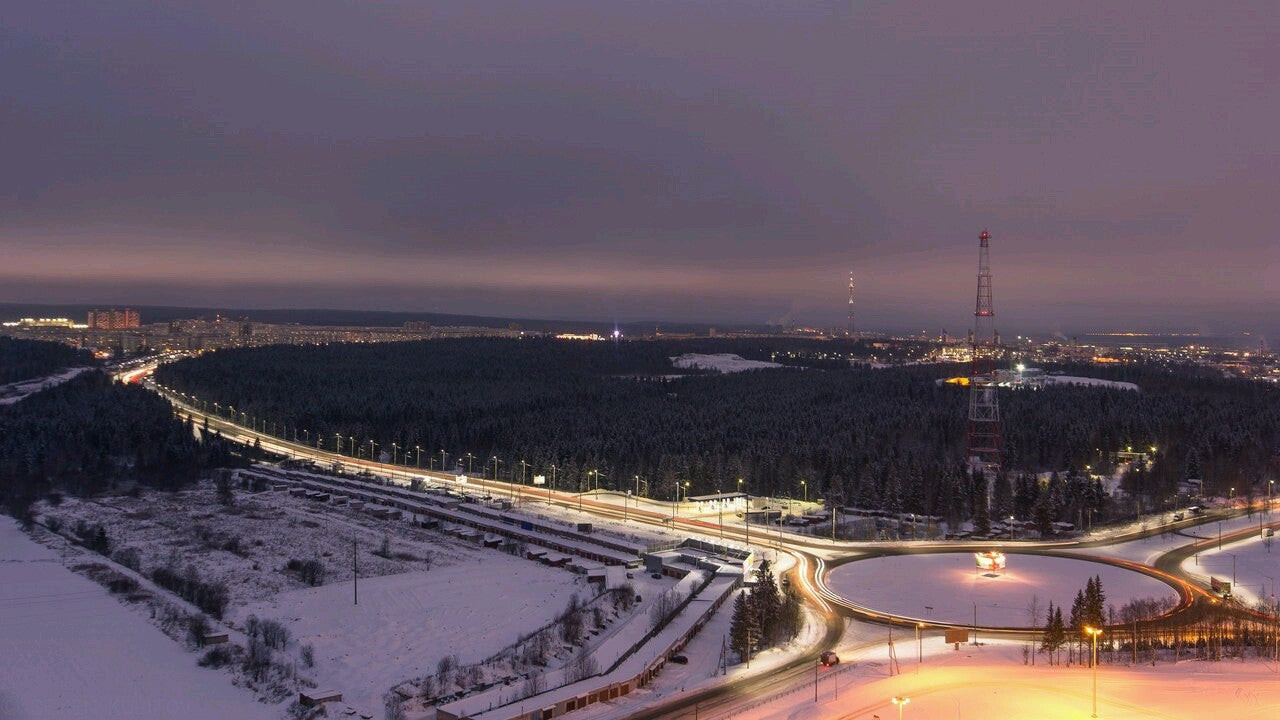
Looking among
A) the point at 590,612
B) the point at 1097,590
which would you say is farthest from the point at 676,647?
the point at 1097,590

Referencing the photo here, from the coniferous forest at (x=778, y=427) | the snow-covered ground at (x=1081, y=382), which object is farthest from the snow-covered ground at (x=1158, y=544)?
the snow-covered ground at (x=1081, y=382)

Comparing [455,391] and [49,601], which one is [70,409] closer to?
[455,391]

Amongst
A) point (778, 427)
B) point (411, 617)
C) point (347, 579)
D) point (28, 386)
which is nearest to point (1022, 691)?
point (411, 617)

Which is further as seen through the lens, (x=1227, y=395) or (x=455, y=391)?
(x=455, y=391)

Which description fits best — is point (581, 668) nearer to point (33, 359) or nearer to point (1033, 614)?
point (1033, 614)

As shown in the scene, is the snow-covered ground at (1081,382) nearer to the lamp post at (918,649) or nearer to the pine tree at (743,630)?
the lamp post at (918,649)

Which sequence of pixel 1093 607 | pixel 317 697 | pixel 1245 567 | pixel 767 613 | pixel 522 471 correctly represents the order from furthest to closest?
1. pixel 522 471
2. pixel 1245 567
3. pixel 767 613
4. pixel 1093 607
5. pixel 317 697

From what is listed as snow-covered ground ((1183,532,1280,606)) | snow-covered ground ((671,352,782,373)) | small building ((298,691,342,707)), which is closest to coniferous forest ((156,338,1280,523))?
snow-covered ground ((1183,532,1280,606))
